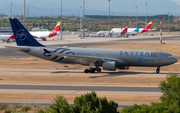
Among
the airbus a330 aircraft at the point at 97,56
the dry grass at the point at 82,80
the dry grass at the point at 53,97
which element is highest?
the airbus a330 aircraft at the point at 97,56

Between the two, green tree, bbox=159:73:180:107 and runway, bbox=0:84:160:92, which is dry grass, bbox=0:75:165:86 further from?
green tree, bbox=159:73:180:107

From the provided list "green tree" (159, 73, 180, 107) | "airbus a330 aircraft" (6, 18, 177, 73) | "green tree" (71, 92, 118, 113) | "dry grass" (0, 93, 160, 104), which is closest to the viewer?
"green tree" (71, 92, 118, 113)

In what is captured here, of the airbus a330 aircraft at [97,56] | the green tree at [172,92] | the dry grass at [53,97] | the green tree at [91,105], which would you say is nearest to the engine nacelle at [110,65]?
the airbus a330 aircraft at [97,56]

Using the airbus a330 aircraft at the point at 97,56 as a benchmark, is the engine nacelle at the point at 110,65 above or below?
below

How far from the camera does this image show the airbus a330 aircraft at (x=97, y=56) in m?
45.7

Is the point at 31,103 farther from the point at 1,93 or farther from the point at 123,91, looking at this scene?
the point at 123,91

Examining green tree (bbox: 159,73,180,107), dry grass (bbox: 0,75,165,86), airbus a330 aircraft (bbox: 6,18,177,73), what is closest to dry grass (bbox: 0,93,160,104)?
green tree (bbox: 159,73,180,107)

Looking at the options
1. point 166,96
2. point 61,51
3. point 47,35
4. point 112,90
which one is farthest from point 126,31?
point 166,96

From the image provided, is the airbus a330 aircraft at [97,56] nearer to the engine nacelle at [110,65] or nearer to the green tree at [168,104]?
the engine nacelle at [110,65]

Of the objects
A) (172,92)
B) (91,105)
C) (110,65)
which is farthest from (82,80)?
(91,105)

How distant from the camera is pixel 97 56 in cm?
4741

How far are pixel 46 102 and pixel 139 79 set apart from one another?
59.5 ft

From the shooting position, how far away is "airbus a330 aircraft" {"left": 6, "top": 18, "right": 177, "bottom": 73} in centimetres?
4572

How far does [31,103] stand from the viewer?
1046 inches
